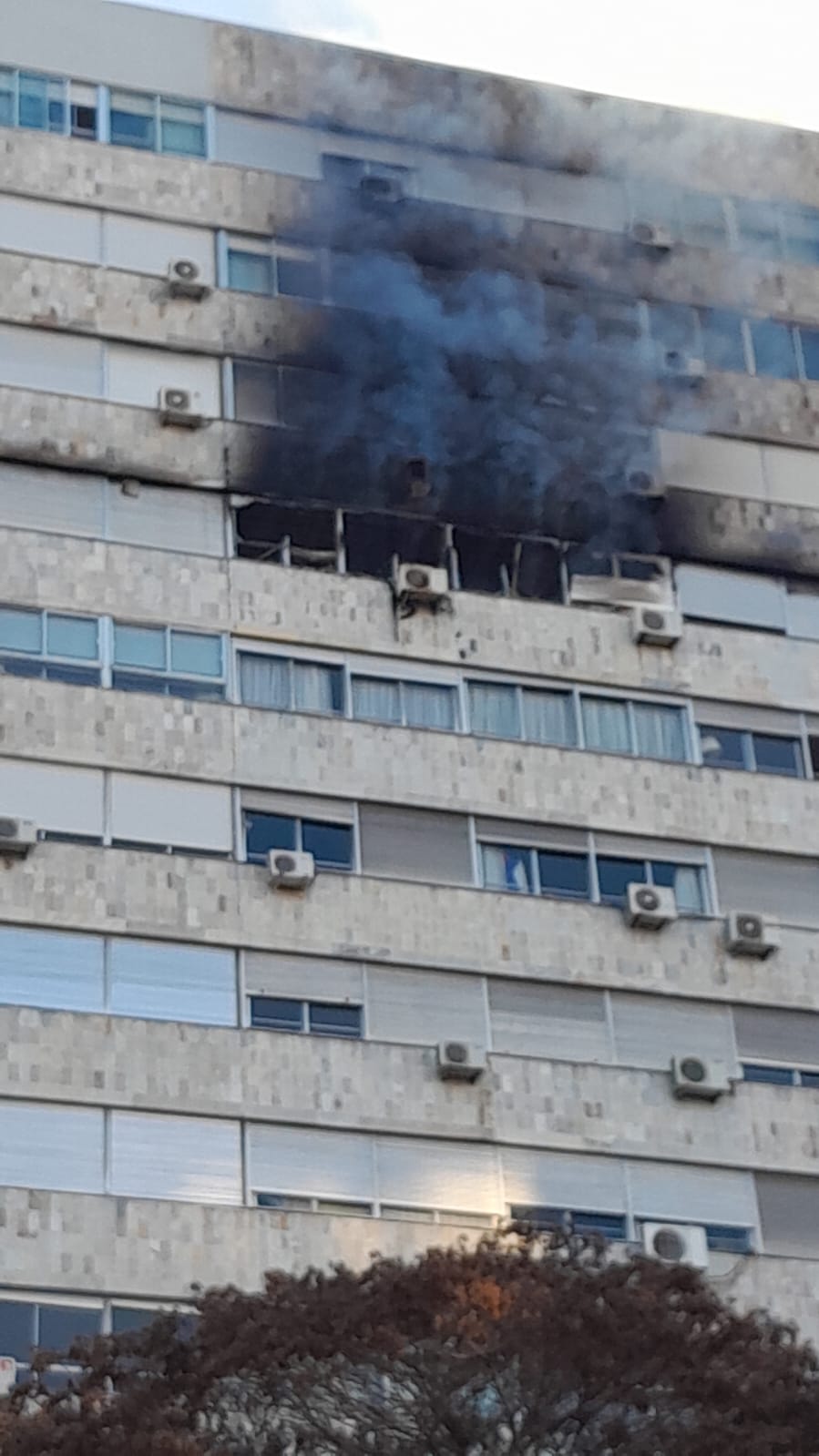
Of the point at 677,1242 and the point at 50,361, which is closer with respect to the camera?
the point at 677,1242

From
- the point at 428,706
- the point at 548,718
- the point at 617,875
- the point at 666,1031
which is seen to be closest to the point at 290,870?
the point at 428,706

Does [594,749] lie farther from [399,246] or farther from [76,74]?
[76,74]

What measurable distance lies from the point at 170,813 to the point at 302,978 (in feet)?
8.28

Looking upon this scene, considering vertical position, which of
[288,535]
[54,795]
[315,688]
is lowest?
[54,795]

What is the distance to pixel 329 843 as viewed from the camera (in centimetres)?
3712

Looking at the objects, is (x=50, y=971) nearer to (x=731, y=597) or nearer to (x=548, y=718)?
(x=548, y=718)

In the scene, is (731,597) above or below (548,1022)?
above

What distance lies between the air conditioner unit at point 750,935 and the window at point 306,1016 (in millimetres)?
4863

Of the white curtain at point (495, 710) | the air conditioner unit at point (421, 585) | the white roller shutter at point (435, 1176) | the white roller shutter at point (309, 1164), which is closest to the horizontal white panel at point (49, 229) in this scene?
the air conditioner unit at point (421, 585)

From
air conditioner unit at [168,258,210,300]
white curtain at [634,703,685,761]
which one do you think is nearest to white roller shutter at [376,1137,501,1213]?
white curtain at [634,703,685,761]

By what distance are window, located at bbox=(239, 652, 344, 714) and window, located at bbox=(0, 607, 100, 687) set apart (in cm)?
190

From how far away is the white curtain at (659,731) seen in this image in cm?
3928

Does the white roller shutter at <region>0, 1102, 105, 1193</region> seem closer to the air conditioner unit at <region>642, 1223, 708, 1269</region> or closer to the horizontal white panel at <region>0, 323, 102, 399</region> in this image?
the air conditioner unit at <region>642, 1223, 708, 1269</region>

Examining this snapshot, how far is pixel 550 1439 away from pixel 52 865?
11.2 metres
